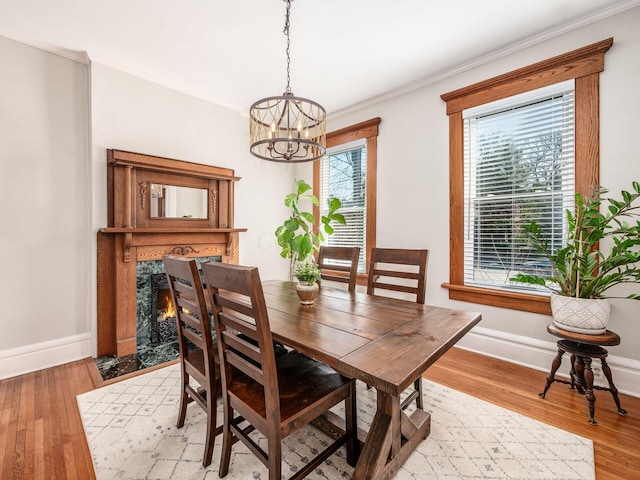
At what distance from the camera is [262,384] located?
3.73ft

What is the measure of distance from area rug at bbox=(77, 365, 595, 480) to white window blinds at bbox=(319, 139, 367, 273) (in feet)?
7.13

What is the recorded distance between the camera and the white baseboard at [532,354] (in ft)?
6.68

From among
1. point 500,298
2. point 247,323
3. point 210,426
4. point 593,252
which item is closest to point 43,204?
point 210,426

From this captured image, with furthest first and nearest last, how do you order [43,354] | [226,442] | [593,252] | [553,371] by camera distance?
[43,354]
[593,252]
[553,371]
[226,442]

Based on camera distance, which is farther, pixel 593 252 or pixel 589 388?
pixel 593 252

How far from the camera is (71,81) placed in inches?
105

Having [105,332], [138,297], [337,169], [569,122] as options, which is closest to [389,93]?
[337,169]

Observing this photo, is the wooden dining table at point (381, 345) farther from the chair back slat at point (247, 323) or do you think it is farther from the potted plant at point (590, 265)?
the potted plant at point (590, 265)

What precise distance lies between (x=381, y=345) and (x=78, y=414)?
2097mm

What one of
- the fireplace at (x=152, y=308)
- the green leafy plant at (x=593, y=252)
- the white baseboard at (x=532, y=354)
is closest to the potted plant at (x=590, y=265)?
the green leafy plant at (x=593, y=252)

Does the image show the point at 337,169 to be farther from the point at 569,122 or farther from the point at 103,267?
the point at 103,267

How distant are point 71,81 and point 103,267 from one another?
1.78 meters

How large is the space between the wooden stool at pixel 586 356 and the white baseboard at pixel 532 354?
0.86 ft

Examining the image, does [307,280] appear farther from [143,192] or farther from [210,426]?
[143,192]
